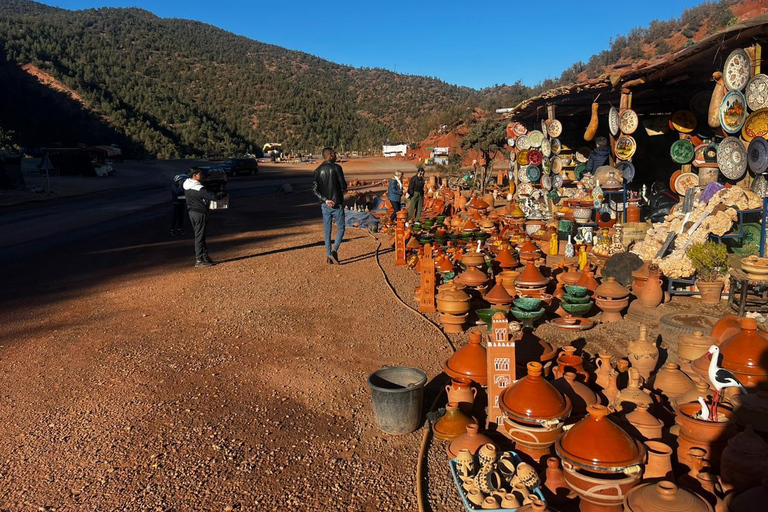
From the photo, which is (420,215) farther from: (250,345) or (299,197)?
(299,197)

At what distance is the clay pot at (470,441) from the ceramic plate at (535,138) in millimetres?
11738

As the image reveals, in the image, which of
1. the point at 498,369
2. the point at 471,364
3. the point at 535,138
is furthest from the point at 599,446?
the point at 535,138

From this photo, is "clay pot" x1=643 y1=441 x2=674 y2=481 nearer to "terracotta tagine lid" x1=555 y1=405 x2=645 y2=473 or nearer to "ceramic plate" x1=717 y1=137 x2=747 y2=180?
"terracotta tagine lid" x1=555 y1=405 x2=645 y2=473

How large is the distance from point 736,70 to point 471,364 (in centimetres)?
637

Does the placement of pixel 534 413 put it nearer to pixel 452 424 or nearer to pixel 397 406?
pixel 452 424

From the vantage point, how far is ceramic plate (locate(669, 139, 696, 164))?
32.2 ft

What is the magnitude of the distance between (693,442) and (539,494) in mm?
962

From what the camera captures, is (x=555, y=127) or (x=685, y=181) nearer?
(x=685, y=181)

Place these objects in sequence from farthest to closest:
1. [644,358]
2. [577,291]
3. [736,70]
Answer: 1. [736,70]
2. [577,291]
3. [644,358]

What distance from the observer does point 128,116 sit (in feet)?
173

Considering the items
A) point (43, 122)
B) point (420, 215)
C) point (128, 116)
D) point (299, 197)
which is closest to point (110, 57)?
point (128, 116)

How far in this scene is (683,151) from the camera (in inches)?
390

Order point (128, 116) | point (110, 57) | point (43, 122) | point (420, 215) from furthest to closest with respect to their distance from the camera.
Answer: point (110, 57) → point (128, 116) → point (43, 122) → point (420, 215)

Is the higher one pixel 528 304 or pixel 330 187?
pixel 330 187
